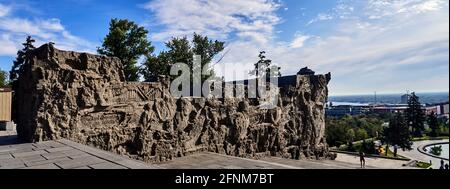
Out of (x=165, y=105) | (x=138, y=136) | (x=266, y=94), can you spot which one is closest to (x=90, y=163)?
(x=138, y=136)

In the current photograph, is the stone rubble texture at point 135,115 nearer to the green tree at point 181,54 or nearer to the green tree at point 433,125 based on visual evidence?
the green tree at point 181,54

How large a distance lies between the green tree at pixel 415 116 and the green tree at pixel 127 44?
1587 inches

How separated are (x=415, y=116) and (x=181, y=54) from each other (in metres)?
38.6

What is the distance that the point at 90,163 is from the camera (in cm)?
535

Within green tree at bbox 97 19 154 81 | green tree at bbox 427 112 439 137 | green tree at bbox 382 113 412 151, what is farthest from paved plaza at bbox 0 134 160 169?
green tree at bbox 427 112 439 137

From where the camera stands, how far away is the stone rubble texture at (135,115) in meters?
8.89

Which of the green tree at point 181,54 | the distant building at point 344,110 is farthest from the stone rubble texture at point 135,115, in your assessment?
the distant building at point 344,110

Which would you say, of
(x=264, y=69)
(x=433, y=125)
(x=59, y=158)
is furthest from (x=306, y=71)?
(x=433, y=125)

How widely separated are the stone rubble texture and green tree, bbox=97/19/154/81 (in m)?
6.89

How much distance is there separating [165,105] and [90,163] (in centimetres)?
693

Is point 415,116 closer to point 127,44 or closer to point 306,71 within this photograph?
point 306,71

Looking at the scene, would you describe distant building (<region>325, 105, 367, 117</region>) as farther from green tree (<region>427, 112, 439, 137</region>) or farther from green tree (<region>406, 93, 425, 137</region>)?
green tree (<region>406, 93, 425, 137</region>)

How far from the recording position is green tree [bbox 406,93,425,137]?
44969 millimetres
